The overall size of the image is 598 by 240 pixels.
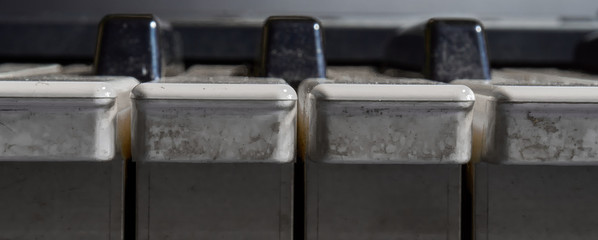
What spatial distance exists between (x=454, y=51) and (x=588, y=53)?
0.32 metres

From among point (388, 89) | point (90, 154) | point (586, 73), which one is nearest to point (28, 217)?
point (90, 154)

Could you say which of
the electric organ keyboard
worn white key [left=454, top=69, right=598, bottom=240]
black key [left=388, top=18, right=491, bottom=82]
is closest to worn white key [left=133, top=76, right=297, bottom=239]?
the electric organ keyboard

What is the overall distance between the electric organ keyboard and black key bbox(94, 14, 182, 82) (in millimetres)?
159

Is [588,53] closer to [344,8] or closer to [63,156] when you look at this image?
[344,8]

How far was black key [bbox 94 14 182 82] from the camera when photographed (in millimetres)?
713

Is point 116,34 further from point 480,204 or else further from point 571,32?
point 571,32

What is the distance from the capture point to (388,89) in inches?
19.6

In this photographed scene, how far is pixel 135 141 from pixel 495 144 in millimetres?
297

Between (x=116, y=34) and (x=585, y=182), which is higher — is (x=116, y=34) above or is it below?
above

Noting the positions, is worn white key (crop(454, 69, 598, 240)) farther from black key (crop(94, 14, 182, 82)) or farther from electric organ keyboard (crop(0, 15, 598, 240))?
black key (crop(94, 14, 182, 82))

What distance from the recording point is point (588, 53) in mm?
939

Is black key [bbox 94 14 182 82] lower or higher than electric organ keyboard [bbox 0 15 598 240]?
higher

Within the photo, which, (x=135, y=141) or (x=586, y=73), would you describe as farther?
(x=586, y=73)

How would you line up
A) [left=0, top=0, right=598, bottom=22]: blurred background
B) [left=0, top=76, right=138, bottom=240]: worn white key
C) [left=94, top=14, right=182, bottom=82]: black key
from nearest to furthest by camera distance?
[left=0, top=76, right=138, bottom=240]: worn white key
[left=94, top=14, right=182, bottom=82]: black key
[left=0, top=0, right=598, bottom=22]: blurred background
